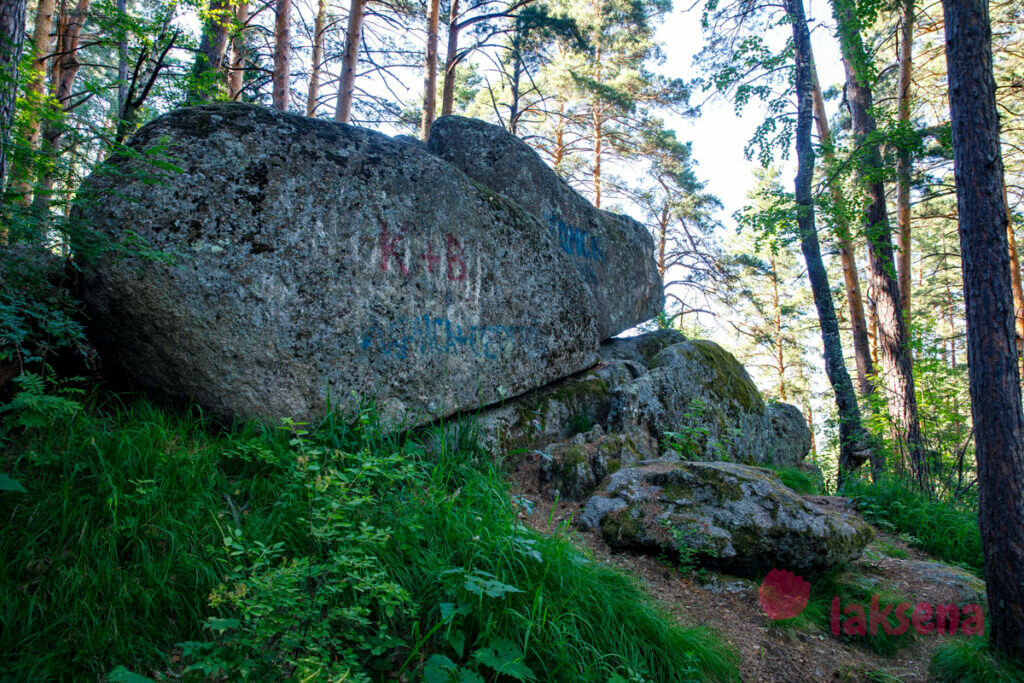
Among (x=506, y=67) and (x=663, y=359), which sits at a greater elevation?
(x=506, y=67)

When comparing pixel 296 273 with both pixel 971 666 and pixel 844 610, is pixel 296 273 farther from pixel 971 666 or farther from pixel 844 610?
pixel 971 666

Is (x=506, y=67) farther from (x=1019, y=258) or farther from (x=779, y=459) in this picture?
(x=1019, y=258)

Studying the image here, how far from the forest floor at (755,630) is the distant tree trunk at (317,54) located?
35.7 feet

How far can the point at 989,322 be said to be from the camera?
3635mm

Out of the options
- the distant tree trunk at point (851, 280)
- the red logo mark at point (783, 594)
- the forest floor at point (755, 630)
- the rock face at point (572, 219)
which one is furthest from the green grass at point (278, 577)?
the distant tree trunk at point (851, 280)

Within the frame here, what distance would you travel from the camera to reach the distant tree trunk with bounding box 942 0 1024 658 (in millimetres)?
3477

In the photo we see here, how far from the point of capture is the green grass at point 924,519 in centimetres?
542

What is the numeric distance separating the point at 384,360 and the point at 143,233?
1751mm

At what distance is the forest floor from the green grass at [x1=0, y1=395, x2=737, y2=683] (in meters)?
0.31

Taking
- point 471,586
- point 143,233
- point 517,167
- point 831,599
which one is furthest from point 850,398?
point 143,233

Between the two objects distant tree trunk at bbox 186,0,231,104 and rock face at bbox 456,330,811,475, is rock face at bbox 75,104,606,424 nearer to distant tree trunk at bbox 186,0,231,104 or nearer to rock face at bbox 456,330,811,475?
rock face at bbox 456,330,811,475

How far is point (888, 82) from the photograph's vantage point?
13.6 m

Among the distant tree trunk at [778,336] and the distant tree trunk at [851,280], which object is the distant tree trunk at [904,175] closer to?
the distant tree trunk at [851,280]

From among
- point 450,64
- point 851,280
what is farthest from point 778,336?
→ point 450,64
